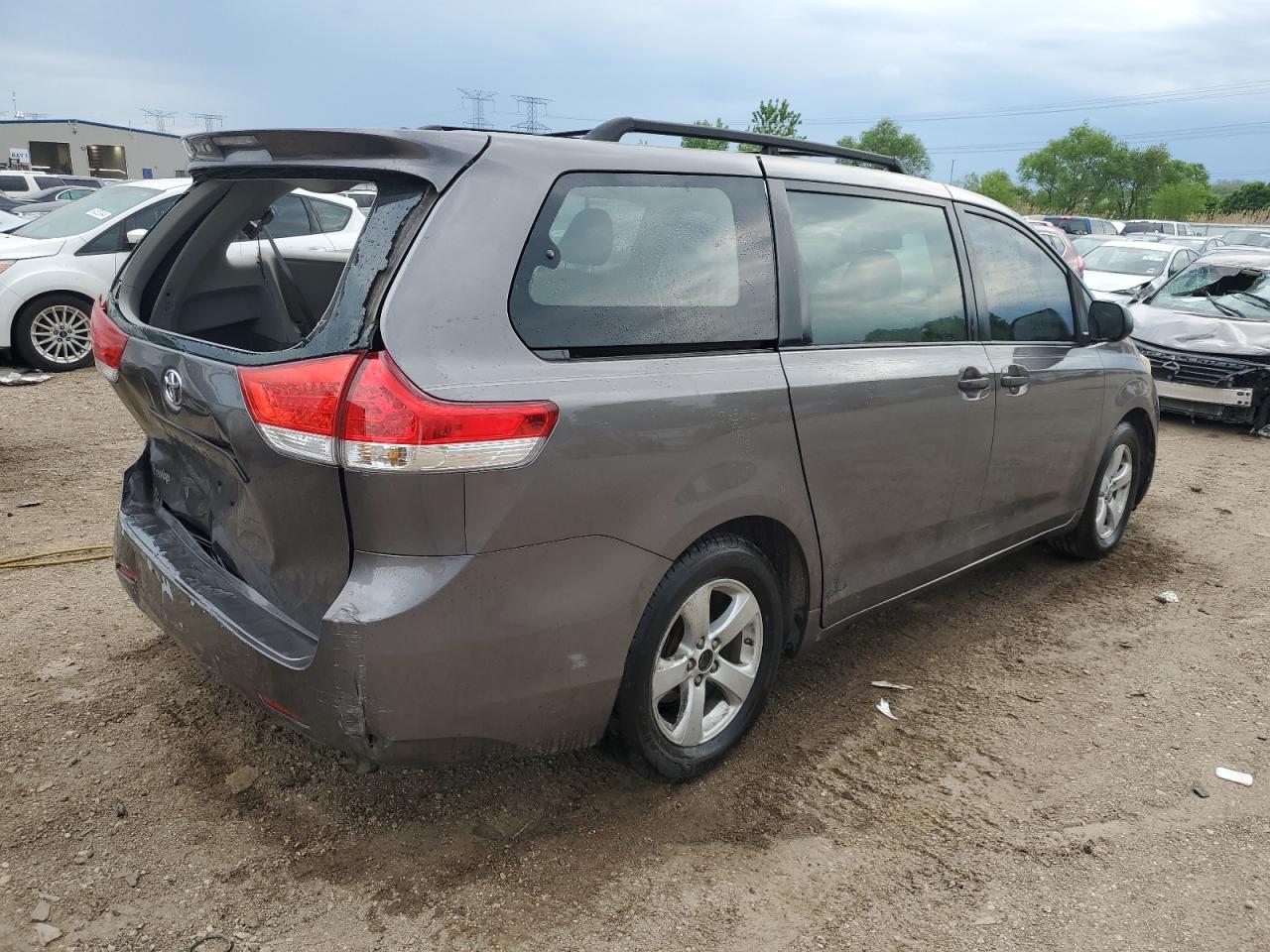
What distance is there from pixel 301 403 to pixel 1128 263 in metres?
14.7

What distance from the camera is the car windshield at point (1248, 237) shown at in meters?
25.2

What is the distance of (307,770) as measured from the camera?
2.94 metres

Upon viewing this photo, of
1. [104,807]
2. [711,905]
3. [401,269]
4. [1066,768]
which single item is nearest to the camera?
[401,269]

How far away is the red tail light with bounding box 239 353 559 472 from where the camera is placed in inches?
83.4

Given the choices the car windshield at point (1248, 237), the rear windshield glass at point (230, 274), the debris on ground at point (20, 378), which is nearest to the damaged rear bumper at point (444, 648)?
the rear windshield glass at point (230, 274)

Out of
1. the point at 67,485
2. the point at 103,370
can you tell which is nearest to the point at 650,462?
the point at 103,370

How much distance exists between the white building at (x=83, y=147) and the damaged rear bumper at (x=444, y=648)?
6689cm

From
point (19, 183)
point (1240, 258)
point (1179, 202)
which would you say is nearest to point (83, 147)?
point (19, 183)

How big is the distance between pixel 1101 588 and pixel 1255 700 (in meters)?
1.15

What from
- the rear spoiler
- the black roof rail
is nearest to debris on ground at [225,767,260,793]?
the rear spoiler

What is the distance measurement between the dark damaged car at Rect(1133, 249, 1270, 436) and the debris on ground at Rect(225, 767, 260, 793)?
26.3 feet

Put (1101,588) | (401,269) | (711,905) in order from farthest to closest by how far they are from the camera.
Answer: (1101,588) → (711,905) → (401,269)

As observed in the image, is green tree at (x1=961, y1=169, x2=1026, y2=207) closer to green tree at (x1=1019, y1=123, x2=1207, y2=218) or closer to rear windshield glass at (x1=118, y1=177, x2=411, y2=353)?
green tree at (x1=1019, y1=123, x2=1207, y2=218)

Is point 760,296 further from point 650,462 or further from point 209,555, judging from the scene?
point 209,555
